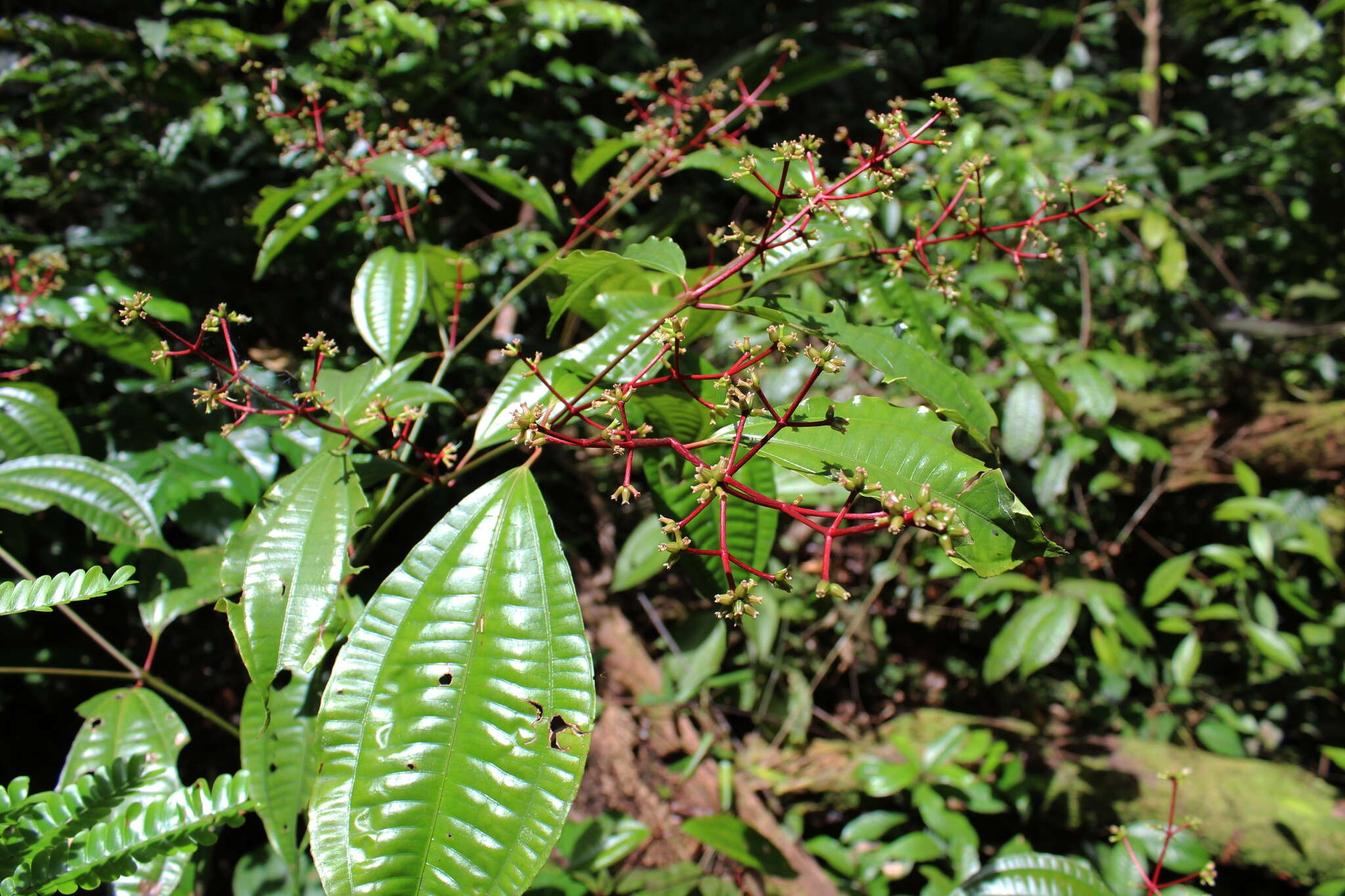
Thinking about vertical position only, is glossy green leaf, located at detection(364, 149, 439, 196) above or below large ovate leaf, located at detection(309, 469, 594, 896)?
above

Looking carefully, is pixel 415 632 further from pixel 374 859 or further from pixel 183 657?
pixel 183 657

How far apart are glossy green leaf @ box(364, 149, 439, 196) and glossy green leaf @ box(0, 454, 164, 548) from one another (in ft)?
1.89

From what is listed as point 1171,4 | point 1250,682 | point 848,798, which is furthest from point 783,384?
point 1171,4

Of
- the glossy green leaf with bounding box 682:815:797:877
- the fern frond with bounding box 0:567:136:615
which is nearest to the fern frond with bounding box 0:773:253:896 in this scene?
the fern frond with bounding box 0:567:136:615

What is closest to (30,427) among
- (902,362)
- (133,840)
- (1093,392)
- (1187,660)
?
(133,840)

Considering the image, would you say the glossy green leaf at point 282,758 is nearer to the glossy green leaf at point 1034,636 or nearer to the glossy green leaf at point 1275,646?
the glossy green leaf at point 1034,636

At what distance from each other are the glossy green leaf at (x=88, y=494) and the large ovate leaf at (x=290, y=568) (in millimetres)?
373

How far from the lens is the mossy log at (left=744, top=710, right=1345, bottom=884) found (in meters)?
1.88

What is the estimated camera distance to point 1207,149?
2.70 m

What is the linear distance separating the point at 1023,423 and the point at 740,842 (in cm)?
114

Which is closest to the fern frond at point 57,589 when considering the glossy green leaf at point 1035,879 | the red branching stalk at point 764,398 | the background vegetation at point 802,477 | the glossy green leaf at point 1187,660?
the background vegetation at point 802,477

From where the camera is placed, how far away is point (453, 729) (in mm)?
576

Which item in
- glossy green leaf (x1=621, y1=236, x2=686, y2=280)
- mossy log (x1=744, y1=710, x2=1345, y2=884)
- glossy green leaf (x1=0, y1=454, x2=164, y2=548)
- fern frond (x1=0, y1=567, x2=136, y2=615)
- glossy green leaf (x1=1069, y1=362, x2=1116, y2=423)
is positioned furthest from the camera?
mossy log (x1=744, y1=710, x2=1345, y2=884)

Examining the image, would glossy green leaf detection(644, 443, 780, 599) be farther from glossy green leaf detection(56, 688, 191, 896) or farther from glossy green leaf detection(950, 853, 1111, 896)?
glossy green leaf detection(950, 853, 1111, 896)
